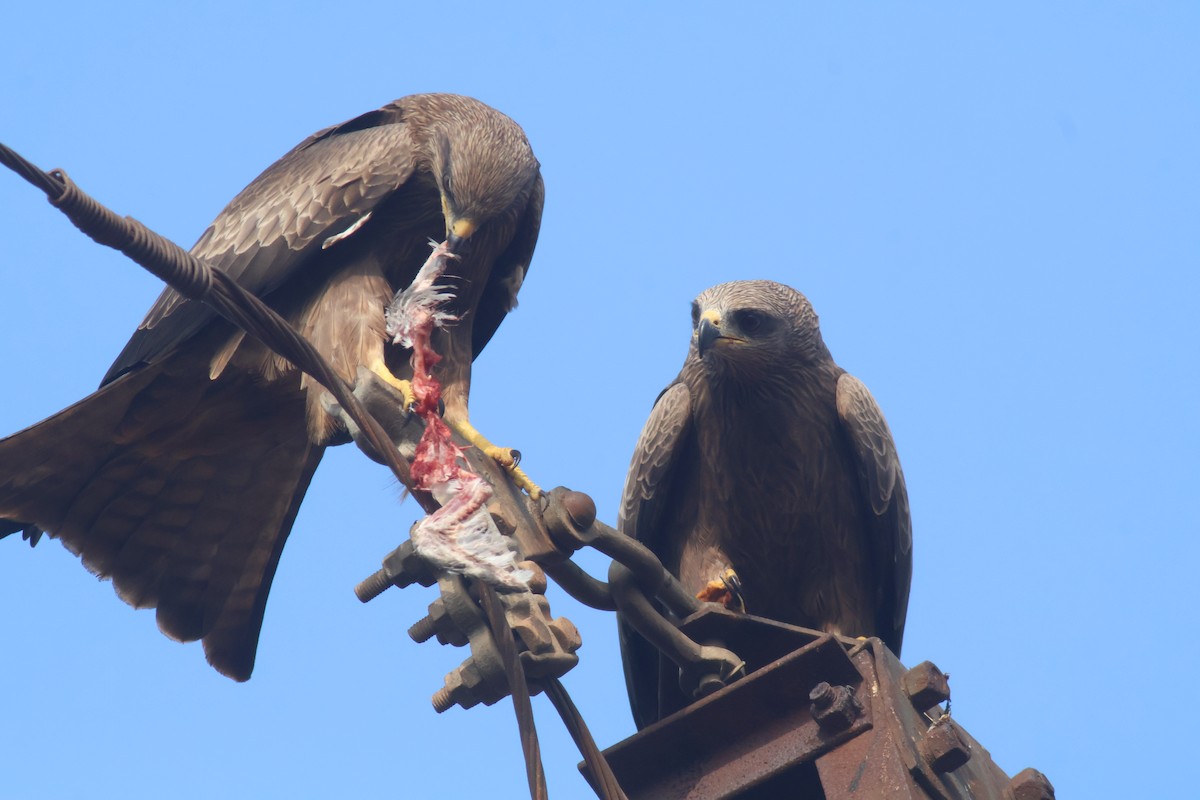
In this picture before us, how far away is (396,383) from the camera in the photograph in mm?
5934

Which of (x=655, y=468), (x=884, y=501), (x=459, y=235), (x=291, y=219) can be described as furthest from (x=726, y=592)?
(x=291, y=219)

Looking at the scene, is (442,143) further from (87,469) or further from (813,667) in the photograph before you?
(813,667)

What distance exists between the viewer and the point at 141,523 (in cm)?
679

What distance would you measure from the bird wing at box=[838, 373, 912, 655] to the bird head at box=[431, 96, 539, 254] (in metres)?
1.83

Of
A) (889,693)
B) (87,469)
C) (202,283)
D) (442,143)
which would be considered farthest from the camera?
(442,143)

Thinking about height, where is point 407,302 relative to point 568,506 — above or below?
above

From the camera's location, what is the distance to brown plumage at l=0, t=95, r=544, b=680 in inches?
259

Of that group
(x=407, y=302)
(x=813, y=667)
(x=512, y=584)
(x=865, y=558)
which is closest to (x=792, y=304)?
(x=865, y=558)

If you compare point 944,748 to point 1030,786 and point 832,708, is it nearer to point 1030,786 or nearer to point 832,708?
point 832,708

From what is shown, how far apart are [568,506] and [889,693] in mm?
1105

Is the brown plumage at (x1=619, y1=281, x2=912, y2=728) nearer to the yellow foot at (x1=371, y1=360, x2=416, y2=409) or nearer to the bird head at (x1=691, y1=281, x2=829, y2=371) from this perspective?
the bird head at (x1=691, y1=281, x2=829, y2=371)

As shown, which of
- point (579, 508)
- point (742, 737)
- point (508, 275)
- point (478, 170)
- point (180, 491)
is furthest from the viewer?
point (508, 275)

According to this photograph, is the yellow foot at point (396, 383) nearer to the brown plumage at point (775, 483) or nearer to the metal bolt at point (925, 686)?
the brown plumage at point (775, 483)

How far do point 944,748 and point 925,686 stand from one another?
0.91 ft
